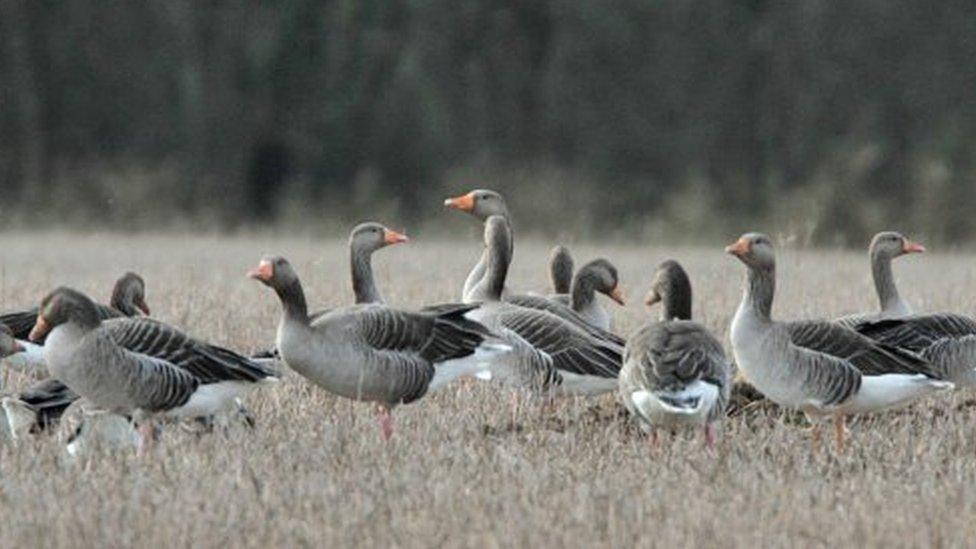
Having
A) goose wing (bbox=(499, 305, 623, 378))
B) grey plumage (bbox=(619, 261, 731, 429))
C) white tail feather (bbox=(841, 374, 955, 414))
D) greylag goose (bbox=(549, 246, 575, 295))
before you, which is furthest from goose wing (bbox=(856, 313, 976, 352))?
greylag goose (bbox=(549, 246, 575, 295))

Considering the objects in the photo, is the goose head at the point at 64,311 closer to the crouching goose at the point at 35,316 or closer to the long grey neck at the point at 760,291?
the crouching goose at the point at 35,316

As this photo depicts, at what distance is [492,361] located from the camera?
9.68 meters

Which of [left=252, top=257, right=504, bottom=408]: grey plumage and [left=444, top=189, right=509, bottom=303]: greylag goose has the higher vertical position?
[left=444, top=189, right=509, bottom=303]: greylag goose

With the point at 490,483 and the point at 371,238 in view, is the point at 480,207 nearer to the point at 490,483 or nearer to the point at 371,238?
the point at 371,238

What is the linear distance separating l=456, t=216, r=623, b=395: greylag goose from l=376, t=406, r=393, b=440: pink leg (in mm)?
865

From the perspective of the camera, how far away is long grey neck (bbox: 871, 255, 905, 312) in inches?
494

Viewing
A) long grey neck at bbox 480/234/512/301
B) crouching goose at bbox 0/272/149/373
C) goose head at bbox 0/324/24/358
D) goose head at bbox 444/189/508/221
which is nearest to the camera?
goose head at bbox 0/324/24/358

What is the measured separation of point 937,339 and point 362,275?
334 centimetres

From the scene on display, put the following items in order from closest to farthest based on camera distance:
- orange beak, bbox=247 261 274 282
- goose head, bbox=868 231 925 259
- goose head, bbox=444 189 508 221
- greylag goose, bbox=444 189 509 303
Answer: orange beak, bbox=247 261 274 282, goose head, bbox=868 231 925 259, greylag goose, bbox=444 189 509 303, goose head, bbox=444 189 508 221

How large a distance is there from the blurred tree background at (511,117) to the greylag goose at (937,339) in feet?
62.0

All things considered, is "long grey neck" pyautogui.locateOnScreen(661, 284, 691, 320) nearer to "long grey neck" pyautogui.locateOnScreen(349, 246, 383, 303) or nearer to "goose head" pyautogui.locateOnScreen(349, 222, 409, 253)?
"goose head" pyautogui.locateOnScreen(349, 222, 409, 253)

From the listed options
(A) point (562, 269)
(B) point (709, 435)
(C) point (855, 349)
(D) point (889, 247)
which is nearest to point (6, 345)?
(B) point (709, 435)

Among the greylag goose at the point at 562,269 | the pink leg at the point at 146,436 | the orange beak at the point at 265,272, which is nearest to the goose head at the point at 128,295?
the orange beak at the point at 265,272

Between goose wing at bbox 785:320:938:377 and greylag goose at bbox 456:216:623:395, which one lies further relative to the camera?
greylag goose at bbox 456:216:623:395
